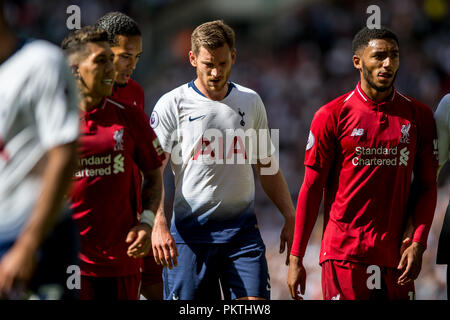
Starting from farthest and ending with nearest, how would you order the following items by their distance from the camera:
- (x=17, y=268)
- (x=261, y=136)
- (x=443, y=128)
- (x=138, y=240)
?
(x=261, y=136) < (x=443, y=128) < (x=138, y=240) < (x=17, y=268)

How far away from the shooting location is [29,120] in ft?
11.4

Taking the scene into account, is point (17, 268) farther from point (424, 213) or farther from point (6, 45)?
point (424, 213)

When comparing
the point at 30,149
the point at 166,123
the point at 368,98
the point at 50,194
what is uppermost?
the point at 368,98

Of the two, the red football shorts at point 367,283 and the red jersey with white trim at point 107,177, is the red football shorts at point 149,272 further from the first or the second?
the red football shorts at point 367,283

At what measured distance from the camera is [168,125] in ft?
19.1

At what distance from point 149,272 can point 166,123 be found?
131cm

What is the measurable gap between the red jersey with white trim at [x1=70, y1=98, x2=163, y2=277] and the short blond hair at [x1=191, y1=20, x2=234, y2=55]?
90cm

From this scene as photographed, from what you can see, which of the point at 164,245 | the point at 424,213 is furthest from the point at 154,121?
the point at 424,213

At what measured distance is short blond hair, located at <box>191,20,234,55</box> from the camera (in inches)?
224

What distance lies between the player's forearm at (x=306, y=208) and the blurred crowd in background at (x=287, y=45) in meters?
8.31

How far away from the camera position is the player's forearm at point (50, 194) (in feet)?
10.6

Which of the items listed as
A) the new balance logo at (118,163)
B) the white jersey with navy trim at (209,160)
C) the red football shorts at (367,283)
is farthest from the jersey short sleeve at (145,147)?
the red football shorts at (367,283)

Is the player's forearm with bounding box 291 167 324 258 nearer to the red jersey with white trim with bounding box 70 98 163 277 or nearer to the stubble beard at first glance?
the stubble beard
